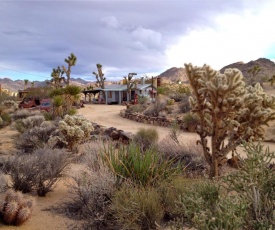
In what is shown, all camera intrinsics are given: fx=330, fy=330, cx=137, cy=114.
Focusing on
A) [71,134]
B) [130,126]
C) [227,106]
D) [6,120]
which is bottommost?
[130,126]

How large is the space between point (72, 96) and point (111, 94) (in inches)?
990

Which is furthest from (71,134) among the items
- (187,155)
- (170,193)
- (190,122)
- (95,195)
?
(190,122)

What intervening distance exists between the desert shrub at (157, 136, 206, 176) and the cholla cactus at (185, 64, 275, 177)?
1.04 metres

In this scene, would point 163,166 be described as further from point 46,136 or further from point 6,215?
point 46,136

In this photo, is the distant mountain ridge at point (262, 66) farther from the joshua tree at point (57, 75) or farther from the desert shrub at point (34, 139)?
the desert shrub at point (34, 139)

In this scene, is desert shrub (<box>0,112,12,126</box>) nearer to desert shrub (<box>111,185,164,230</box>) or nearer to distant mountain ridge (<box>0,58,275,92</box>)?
desert shrub (<box>111,185,164,230</box>)

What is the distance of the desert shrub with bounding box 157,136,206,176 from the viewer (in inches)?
307

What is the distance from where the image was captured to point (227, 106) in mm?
6148

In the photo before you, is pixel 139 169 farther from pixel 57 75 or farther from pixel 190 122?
pixel 57 75

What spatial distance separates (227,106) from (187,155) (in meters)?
2.67

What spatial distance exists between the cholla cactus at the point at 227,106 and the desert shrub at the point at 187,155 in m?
1.04

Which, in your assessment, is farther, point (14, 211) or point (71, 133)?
point (71, 133)

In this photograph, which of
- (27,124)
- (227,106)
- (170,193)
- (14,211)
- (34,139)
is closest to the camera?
(14,211)

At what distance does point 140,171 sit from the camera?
589 cm
